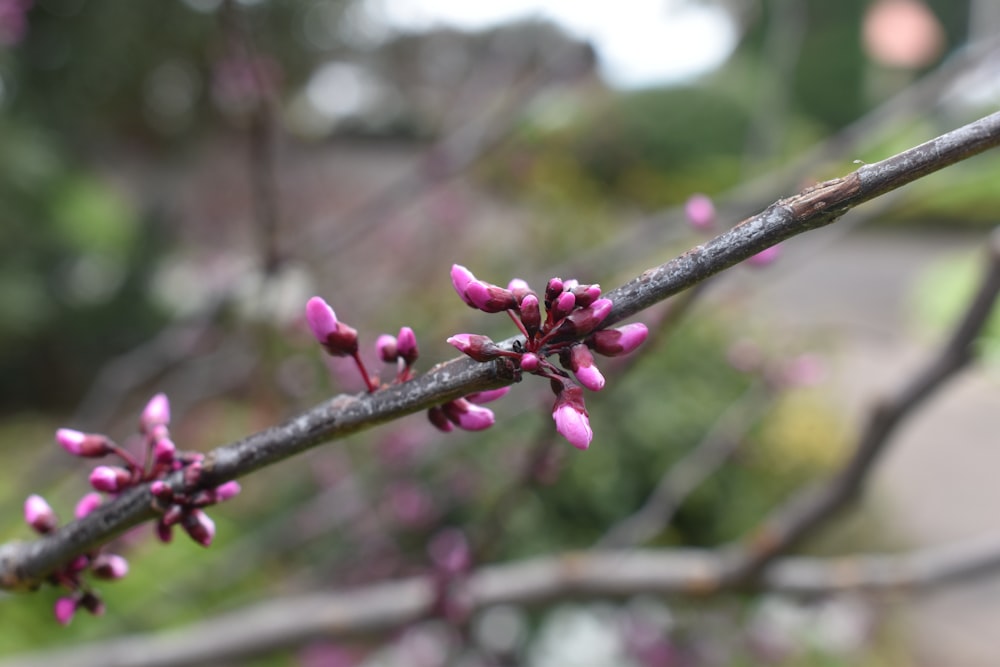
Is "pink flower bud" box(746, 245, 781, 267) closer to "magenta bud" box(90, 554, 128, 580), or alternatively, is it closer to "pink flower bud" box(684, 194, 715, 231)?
"pink flower bud" box(684, 194, 715, 231)

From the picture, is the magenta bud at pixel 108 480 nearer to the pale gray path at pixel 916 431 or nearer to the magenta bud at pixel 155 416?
the magenta bud at pixel 155 416

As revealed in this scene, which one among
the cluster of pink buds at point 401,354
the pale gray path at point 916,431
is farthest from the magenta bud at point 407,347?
the pale gray path at point 916,431

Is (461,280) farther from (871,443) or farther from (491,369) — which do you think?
(871,443)

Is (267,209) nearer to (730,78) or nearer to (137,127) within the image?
(137,127)


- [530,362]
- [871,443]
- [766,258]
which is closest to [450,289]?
[871,443]

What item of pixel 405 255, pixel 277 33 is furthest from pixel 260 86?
pixel 277 33

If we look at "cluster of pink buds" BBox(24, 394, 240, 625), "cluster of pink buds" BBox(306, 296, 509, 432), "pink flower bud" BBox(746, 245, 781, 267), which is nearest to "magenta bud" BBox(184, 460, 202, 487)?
"cluster of pink buds" BBox(24, 394, 240, 625)
